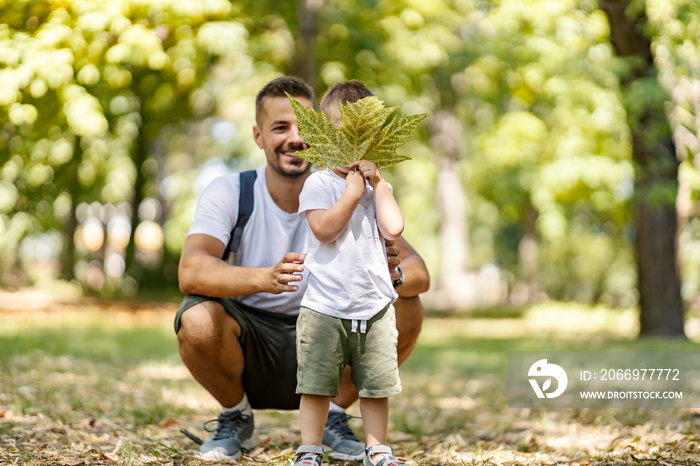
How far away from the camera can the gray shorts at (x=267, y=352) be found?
10.9 ft

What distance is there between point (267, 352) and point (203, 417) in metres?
1.33

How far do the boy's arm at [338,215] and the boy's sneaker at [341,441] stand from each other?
1047mm

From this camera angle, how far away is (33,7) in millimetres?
7066

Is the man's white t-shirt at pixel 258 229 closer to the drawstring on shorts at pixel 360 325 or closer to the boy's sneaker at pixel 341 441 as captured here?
the boy's sneaker at pixel 341 441

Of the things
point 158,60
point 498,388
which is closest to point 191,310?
point 498,388

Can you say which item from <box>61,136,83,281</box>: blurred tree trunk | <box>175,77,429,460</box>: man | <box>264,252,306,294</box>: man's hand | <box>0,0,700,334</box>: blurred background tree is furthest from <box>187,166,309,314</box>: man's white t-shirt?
<box>61,136,83,281</box>: blurred tree trunk

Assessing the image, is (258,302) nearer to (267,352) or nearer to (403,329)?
(267,352)

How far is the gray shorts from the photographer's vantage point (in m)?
3.33

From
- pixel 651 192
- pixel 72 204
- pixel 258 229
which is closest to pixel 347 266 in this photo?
pixel 258 229

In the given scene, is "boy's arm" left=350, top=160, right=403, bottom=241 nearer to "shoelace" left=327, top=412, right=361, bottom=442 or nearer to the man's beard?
the man's beard

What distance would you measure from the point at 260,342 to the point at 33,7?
17.3 ft

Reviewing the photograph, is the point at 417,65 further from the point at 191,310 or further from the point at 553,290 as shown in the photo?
the point at 553,290

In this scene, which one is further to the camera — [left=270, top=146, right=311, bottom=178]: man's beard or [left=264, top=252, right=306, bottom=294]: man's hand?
[left=270, top=146, right=311, bottom=178]: man's beard
